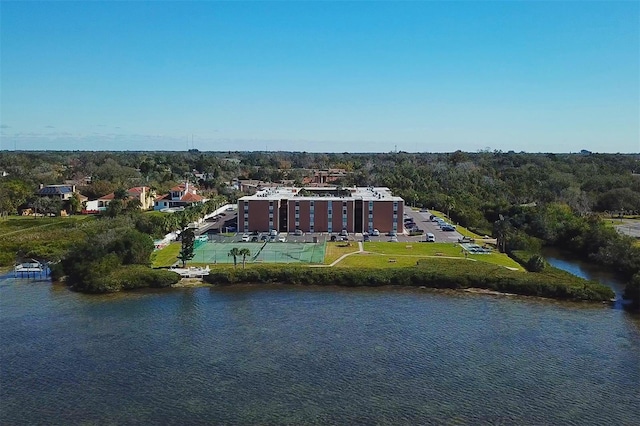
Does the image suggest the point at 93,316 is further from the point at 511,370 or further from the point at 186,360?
the point at 511,370

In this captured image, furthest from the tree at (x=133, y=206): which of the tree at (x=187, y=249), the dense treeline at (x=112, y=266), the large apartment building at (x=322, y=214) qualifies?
the tree at (x=187, y=249)

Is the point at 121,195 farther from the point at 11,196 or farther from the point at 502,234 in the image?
the point at 502,234

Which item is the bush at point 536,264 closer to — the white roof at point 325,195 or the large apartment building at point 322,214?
the large apartment building at point 322,214

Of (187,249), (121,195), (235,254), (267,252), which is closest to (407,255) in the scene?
(267,252)

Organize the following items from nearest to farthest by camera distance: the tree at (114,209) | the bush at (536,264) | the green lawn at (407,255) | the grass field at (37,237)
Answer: the bush at (536,264), the green lawn at (407,255), the grass field at (37,237), the tree at (114,209)

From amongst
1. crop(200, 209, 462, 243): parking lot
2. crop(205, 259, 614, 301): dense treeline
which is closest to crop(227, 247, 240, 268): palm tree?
crop(205, 259, 614, 301): dense treeline

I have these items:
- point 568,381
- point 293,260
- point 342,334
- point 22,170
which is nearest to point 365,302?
point 342,334
